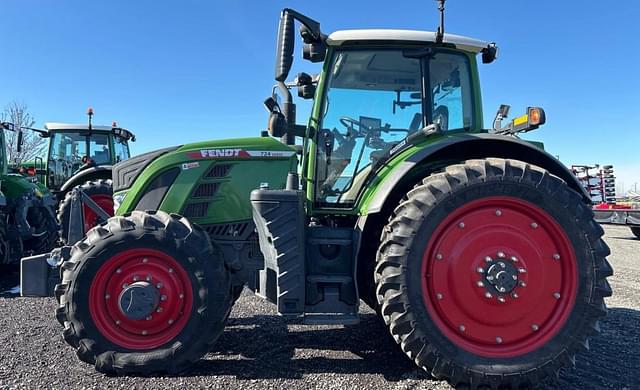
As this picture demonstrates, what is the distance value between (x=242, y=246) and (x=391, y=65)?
5.92 ft

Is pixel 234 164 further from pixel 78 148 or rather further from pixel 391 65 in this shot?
pixel 78 148

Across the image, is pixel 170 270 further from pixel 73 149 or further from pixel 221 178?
pixel 73 149

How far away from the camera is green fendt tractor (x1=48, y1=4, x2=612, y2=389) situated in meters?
2.74

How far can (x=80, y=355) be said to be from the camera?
2.86 m

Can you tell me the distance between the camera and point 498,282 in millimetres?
2764

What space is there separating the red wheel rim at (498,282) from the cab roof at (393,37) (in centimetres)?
128

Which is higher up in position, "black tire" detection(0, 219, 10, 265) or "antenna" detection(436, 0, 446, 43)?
"antenna" detection(436, 0, 446, 43)

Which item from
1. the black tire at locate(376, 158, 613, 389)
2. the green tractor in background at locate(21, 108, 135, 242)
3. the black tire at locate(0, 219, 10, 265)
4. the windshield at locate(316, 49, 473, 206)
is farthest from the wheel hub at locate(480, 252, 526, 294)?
the green tractor in background at locate(21, 108, 135, 242)

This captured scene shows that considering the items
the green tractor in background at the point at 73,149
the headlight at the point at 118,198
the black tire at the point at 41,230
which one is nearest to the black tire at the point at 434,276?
the headlight at the point at 118,198

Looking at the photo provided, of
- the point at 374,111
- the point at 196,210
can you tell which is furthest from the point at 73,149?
the point at 374,111

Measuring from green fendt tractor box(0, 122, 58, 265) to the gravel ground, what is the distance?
7.27ft

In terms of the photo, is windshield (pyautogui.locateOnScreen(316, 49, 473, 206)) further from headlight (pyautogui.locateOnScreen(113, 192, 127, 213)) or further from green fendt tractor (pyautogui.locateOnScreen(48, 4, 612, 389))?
headlight (pyautogui.locateOnScreen(113, 192, 127, 213))

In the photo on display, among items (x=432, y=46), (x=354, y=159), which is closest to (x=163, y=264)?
(x=354, y=159)

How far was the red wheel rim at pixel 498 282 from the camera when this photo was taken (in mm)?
2768
